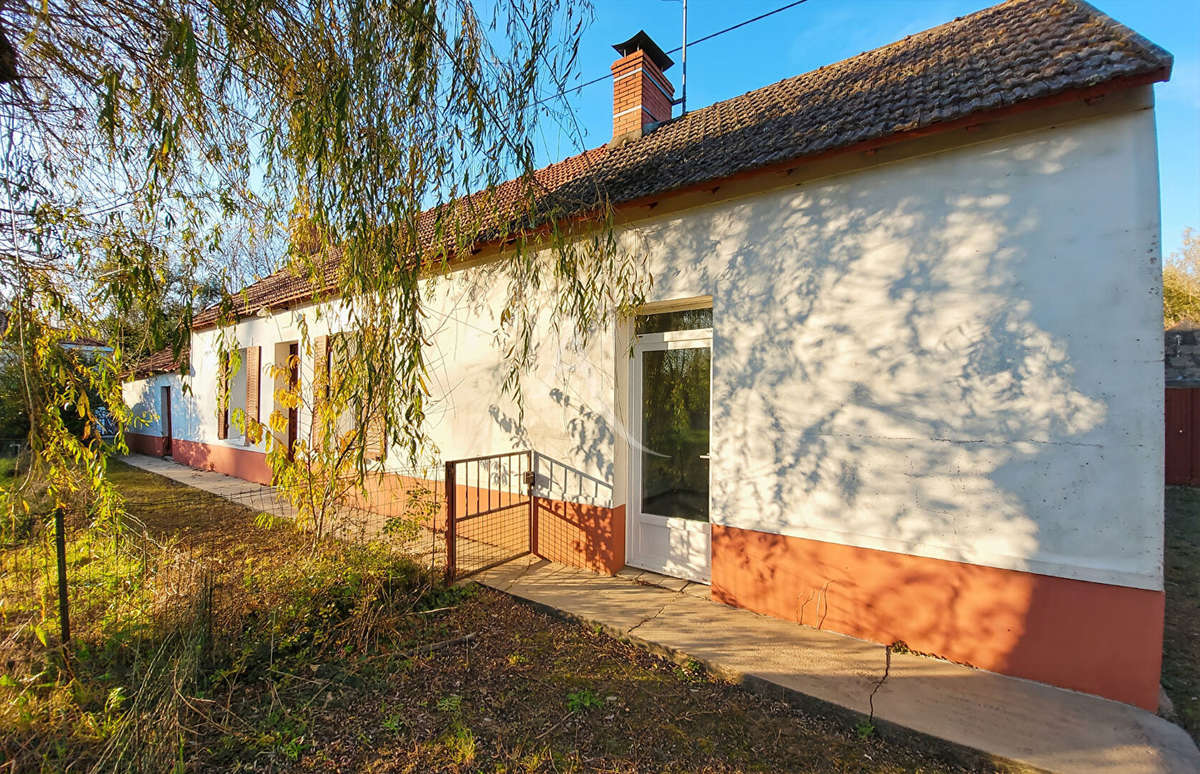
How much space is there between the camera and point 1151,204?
8.84 feet

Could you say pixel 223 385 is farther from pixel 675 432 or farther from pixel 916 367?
pixel 916 367

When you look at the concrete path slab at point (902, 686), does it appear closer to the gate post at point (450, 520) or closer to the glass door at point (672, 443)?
the glass door at point (672, 443)

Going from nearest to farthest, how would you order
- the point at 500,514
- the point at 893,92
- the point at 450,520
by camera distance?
the point at 893,92
the point at 450,520
the point at 500,514

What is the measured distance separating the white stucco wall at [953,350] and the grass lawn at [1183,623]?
2.77 ft

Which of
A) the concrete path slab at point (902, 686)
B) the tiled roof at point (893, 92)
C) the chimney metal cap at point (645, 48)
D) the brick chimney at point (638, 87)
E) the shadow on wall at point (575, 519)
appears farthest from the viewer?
the chimney metal cap at point (645, 48)

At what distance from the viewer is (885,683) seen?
2969 millimetres

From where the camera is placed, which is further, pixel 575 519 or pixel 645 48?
pixel 645 48

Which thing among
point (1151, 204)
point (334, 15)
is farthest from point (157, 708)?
point (1151, 204)

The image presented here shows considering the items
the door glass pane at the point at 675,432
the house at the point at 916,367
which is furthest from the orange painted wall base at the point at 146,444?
the door glass pane at the point at 675,432

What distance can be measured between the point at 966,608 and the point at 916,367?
1.58 m

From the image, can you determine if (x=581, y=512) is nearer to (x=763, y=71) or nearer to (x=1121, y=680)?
(x=1121, y=680)

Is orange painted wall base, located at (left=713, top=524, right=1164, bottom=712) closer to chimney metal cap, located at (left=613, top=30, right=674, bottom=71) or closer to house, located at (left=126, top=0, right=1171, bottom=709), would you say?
house, located at (left=126, top=0, right=1171, bottom=709)

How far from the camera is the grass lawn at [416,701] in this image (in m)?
2.43

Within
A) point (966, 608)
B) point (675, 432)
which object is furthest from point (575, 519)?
point (966, 608)
